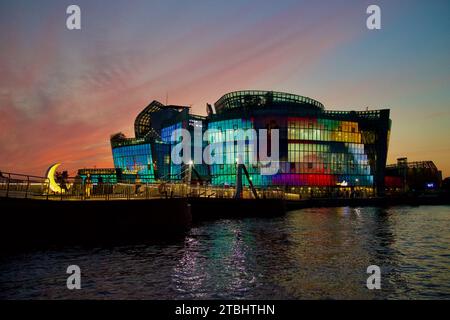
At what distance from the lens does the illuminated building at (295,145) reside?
121 m

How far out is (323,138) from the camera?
12550 cm

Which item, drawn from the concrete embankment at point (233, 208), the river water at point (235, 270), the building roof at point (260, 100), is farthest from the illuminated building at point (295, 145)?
the river water at point (235, 270)

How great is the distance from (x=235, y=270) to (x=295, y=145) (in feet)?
341

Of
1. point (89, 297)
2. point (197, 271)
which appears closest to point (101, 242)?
point (197, 271)

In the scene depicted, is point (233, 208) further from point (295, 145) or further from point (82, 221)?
point (295, 145)

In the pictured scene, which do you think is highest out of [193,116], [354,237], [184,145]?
[193,116]

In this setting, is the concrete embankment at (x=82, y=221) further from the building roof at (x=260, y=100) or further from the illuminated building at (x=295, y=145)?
the building roof at (x=260, y=100)

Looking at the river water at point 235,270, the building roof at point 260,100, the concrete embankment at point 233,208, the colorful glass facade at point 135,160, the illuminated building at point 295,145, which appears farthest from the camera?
the colorful glass facade at point 135,160

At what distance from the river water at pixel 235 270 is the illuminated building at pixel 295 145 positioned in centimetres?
8203

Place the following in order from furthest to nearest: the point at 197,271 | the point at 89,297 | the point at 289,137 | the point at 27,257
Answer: the point at 289,137 < the point at 27,257 < the point at 197,271 < the point at 89,297

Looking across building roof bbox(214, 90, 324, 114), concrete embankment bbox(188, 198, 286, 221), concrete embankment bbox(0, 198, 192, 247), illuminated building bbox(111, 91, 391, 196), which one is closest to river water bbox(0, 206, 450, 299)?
concrete embankment bbox(0, 198, 192, 247)

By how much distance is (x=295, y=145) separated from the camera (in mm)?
122188

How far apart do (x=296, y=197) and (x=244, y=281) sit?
274 feet
